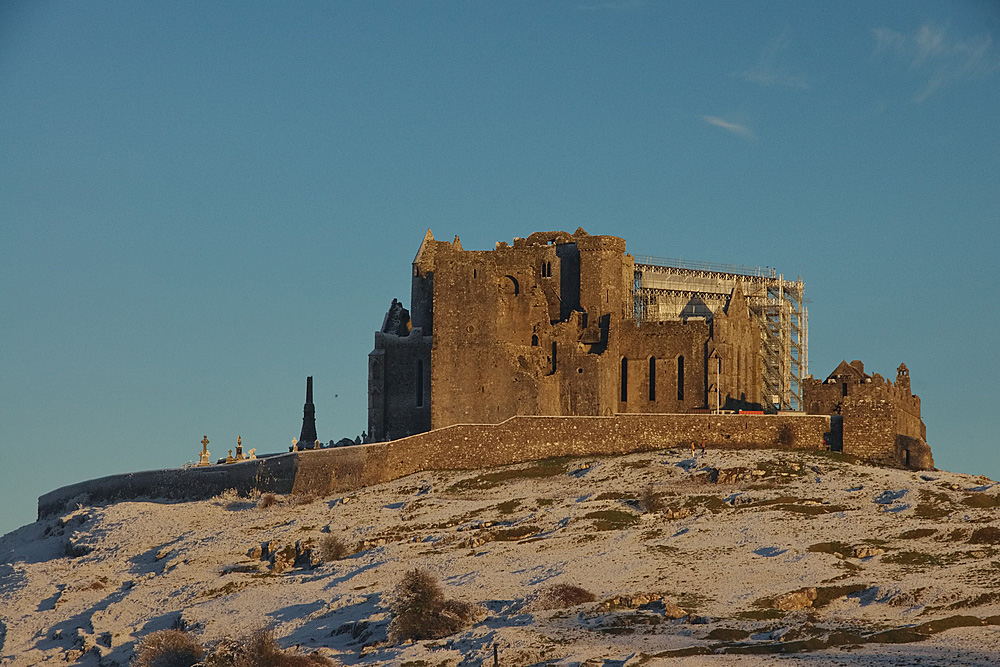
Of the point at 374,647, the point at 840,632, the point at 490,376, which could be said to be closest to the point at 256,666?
the point at 374,647

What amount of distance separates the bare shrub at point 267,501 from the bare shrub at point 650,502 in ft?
58.8

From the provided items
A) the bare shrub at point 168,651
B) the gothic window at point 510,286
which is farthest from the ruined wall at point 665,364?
the bare shrub at point 168,651

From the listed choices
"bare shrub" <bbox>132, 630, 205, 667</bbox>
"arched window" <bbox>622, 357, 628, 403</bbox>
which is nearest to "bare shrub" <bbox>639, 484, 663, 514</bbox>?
"arched window" <bbox>622, 357, 628, 403</bbox>

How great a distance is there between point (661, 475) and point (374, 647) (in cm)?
2135

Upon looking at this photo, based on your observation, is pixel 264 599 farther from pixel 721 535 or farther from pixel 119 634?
pixel 721 535

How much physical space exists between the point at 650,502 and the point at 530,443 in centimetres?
1226

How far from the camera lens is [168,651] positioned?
49469 mm

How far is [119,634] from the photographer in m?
54.6

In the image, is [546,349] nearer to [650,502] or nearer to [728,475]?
[728,475]

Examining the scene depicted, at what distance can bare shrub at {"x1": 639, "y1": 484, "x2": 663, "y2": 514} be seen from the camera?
5988cm

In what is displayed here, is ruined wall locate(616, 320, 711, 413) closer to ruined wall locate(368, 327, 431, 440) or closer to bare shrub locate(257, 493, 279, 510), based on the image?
ruined wall locate(368, 327, 431, 440)

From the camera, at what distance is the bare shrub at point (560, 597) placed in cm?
4756

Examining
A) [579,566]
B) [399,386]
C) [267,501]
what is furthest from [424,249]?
[579,566]

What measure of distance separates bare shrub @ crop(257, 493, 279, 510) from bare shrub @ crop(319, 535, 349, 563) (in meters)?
11.1
